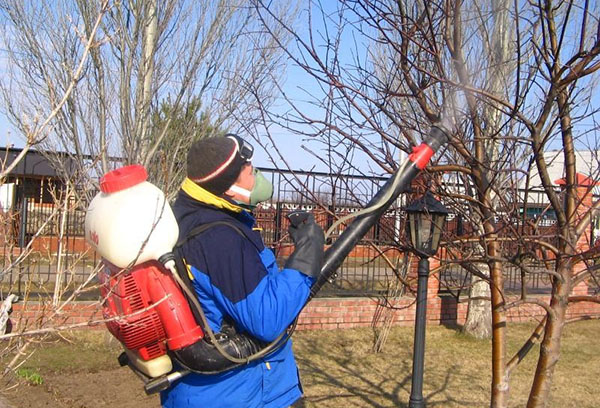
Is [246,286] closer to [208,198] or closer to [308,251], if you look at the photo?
[308,251]

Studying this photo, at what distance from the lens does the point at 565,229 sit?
8.22ft

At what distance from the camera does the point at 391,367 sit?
21.0 ft

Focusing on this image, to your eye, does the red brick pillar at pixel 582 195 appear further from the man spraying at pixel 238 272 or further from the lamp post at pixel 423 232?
the man spraying at pixel 238 272

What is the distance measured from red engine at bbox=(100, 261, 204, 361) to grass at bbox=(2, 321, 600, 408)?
2.92 metres

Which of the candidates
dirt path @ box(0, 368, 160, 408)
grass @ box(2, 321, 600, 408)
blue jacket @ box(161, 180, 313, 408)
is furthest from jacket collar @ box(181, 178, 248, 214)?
dirt path @ box(0, 368, 160, 408)

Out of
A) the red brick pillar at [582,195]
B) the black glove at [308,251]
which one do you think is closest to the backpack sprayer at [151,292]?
the black glove at [308,251]

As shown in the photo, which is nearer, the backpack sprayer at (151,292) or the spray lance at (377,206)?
the backpack sprayer at (151,292)

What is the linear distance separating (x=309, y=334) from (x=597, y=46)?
5747 mm

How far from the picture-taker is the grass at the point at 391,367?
5375mm

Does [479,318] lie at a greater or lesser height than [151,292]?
lesser

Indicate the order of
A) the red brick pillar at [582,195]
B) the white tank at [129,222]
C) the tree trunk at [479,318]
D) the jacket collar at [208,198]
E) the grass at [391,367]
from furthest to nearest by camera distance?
the tree trunk at [479,318] → the grass at [391,367] → the red brick pillar at [582,195] → the jacket collar at [208,198] → the white tank at [129,222]

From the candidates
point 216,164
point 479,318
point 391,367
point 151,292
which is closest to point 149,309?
point 151,292

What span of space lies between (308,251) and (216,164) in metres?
0.46

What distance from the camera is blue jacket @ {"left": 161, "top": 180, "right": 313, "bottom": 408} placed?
6.36 feet
